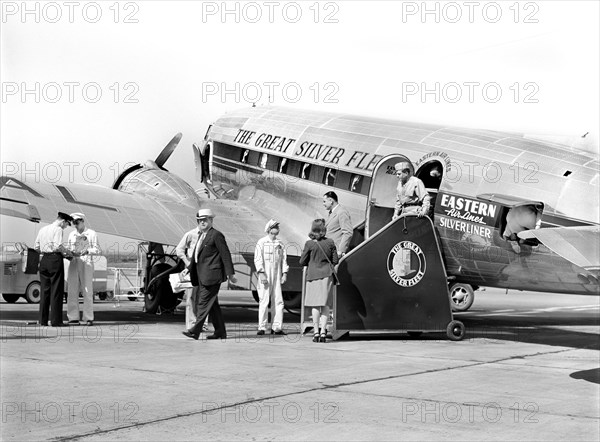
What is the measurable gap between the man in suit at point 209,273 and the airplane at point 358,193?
1.85m

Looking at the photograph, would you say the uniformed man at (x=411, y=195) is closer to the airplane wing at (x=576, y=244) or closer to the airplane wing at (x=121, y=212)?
the airplane wing at (x=121, y=212)

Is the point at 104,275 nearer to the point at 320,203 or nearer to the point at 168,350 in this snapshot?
the point at 320,203

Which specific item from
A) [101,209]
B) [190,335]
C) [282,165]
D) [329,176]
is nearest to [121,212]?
[101,209]

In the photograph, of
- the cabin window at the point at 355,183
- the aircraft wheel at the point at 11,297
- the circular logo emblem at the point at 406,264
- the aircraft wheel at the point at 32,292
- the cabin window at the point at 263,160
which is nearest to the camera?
the circular logo emblem at the point at 406,264

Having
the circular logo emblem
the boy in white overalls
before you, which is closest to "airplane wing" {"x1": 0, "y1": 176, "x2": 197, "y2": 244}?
the boy in white overalls

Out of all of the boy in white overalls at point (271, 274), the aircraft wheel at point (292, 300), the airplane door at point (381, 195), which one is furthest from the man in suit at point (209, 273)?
the aircraft wheel at point (292, 300)

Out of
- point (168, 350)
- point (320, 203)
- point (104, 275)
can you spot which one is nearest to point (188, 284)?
point (168, 350)

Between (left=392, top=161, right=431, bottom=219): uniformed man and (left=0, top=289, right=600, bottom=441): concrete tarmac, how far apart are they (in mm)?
2029

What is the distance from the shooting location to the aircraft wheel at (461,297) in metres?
22.8

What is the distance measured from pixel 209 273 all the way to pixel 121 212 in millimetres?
4261

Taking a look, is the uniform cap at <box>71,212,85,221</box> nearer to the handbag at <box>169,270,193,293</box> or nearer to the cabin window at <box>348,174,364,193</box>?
the handbag at <box>169,270,193,293</box>

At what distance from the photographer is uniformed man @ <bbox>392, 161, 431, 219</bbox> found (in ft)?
43.4

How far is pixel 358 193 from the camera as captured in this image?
1595 centimetres

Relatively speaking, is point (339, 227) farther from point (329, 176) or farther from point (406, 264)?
point (329, 176)
